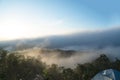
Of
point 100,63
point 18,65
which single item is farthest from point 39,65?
point 100,63

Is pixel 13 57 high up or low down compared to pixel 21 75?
up

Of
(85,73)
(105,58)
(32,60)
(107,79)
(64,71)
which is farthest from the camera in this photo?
(32,60)

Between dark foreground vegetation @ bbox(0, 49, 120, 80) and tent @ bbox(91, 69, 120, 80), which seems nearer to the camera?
tent @ bbox(91, 69, 120, 80)

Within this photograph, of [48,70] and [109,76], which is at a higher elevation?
[109,76]

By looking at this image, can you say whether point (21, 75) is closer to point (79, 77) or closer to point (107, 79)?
point (79, 77)

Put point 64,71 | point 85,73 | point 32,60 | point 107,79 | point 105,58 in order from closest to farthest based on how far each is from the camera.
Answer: point 107,79 → point 85,73 → point 64,71 → point 105,58 → point 32,60

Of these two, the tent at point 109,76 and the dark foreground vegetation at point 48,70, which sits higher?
the tent at point 109,76

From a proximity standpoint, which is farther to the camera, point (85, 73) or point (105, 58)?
point (105, 58)

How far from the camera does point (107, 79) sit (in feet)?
168

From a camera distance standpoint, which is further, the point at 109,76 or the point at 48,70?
the point at 48,70

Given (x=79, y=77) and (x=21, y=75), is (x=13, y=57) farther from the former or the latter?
(x=79, y=77)

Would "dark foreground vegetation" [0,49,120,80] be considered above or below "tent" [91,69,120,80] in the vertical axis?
below

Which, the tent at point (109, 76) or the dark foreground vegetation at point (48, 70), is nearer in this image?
the tent at point (109, 76)

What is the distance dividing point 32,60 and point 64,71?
967 inches
